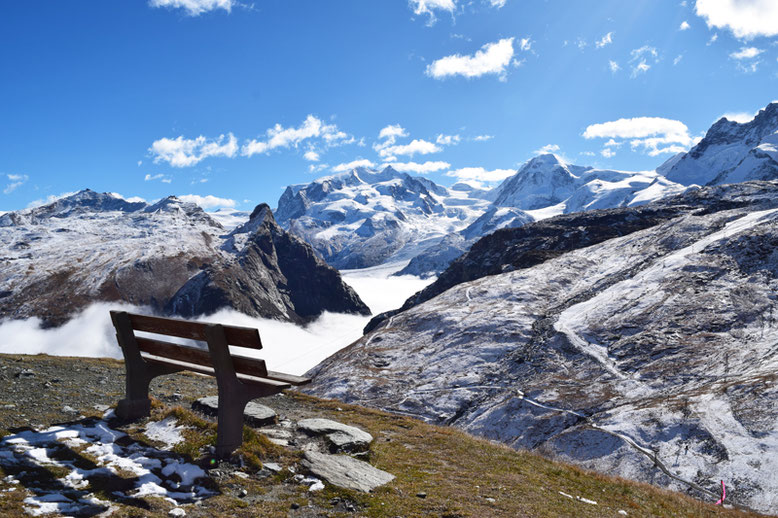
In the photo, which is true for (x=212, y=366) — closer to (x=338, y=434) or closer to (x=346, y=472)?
(x=346, y=472)

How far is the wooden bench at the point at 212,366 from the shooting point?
1034 cm

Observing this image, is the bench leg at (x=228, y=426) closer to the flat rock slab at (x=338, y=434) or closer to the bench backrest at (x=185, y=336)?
the bench backrest at (x=185, y=336)

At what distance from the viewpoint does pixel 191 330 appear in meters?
11.0

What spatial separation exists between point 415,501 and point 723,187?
142 metres

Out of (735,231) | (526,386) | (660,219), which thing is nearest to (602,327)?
(526,386)

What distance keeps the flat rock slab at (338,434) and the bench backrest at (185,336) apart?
4014 mm

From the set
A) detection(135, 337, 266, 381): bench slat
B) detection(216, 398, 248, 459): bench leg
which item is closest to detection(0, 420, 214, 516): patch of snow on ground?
detection(216, 398, 248, 459): bench leg

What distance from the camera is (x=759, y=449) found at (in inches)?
939

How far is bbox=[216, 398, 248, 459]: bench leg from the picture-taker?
34.7 ft

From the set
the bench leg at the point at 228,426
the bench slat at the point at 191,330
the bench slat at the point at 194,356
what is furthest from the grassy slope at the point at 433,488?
the bench slat at the point at 191,330

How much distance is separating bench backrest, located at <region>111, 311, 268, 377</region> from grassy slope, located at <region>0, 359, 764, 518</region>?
183cm

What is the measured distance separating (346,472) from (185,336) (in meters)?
5.16

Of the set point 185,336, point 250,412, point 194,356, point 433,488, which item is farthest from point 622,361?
point 185,336

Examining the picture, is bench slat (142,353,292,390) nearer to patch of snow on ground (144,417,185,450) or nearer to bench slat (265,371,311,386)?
bench slat (265,371,311,386)
